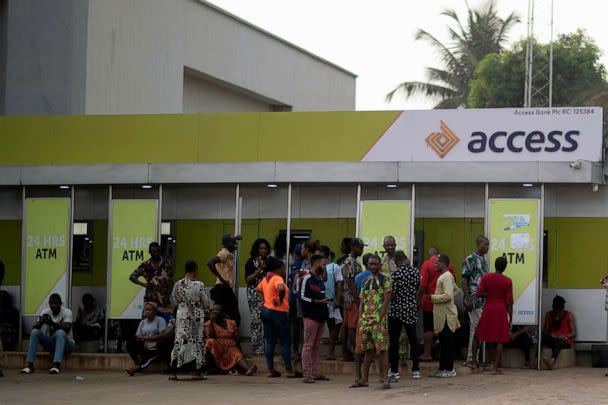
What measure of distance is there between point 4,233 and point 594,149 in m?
10.1

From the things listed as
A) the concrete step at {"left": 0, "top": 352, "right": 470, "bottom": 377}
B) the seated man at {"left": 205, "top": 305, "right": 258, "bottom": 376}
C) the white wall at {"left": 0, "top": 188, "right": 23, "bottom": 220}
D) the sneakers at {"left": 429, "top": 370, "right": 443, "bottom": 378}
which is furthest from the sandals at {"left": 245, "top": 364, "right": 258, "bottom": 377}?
the white wall at {"left": 0, "top": 188, "right": 23, "bottom": 220}

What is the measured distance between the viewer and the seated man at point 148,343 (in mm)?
18391

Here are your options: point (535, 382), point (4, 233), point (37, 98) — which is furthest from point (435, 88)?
point (535, 382)

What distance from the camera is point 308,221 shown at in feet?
67.5

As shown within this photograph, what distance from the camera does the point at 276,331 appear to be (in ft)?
57.2

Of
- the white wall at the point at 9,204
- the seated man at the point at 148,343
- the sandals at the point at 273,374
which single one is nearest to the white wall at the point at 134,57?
the white wall at the point at 9,204

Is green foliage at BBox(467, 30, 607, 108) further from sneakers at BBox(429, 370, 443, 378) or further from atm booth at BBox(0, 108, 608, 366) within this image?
sneakers at BBox(429, 370, 443, 378)

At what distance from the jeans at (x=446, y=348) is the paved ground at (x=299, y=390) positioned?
286mm

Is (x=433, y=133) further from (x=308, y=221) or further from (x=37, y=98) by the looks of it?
(x=37, y=98)

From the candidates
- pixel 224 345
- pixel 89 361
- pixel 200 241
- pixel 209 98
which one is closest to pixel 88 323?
pixel 89 361

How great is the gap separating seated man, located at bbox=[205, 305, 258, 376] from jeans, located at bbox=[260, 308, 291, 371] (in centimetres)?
74

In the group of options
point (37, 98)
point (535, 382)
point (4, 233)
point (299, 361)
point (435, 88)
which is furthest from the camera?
point (435, 88)

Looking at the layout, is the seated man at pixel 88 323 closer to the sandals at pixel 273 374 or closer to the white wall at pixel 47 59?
the sandals at pixel 273 374

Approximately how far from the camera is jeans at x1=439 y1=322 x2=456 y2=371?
1738 cm
